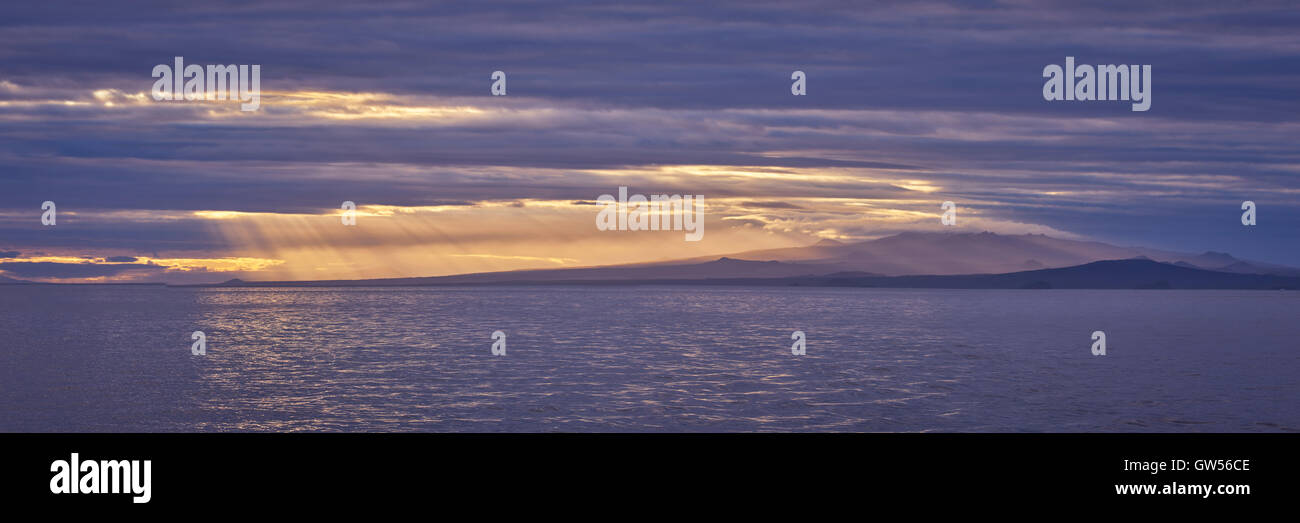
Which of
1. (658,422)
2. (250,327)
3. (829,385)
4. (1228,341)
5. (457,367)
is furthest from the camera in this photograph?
(250,327)

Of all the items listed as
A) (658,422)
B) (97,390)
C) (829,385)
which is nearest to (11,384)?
(97,390)

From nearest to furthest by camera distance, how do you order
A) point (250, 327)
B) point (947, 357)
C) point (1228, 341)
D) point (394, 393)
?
1. point (394, 393)
2. point (947, 357)
3. point (1228, 341)
4. point (250, 327)

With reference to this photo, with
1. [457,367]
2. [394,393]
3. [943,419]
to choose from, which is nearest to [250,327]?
[457,367]

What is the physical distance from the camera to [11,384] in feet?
132

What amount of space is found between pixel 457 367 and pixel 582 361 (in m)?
6.02
